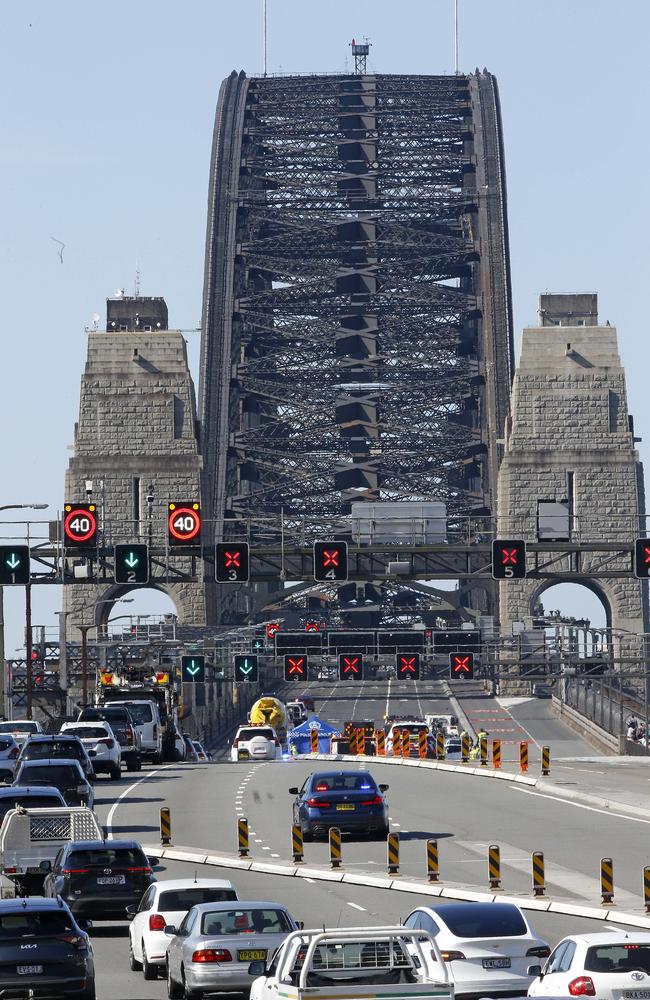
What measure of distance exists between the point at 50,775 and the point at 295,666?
6413 cm

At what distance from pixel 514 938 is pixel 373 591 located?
515 ft

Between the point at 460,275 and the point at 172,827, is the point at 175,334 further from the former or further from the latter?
the point at 172,827

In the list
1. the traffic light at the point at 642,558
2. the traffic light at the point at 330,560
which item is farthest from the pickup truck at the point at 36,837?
the traffic light at the point at 642,558

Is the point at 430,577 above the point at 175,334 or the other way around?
the other way around

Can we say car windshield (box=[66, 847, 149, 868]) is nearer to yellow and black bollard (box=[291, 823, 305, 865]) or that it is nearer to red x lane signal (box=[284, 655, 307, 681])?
yellow and black bollard (box=[291, 823, 305, 865])

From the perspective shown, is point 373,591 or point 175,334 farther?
point 373,591

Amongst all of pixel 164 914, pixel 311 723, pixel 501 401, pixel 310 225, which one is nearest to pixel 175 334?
pixel 310 225

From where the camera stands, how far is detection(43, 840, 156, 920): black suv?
116 ft

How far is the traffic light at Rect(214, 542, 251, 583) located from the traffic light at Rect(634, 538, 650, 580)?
13.1 metres

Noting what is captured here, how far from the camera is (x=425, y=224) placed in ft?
573

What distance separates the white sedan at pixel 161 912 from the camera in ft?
99.3

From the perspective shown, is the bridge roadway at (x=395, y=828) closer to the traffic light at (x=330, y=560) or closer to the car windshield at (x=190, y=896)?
the car windshield at (x=190, y=896)

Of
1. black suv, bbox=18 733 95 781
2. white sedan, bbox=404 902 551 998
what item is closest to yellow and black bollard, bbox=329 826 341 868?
black suv, bbox=18 733 95 781

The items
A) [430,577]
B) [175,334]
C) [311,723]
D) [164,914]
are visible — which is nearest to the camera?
[164,914]
